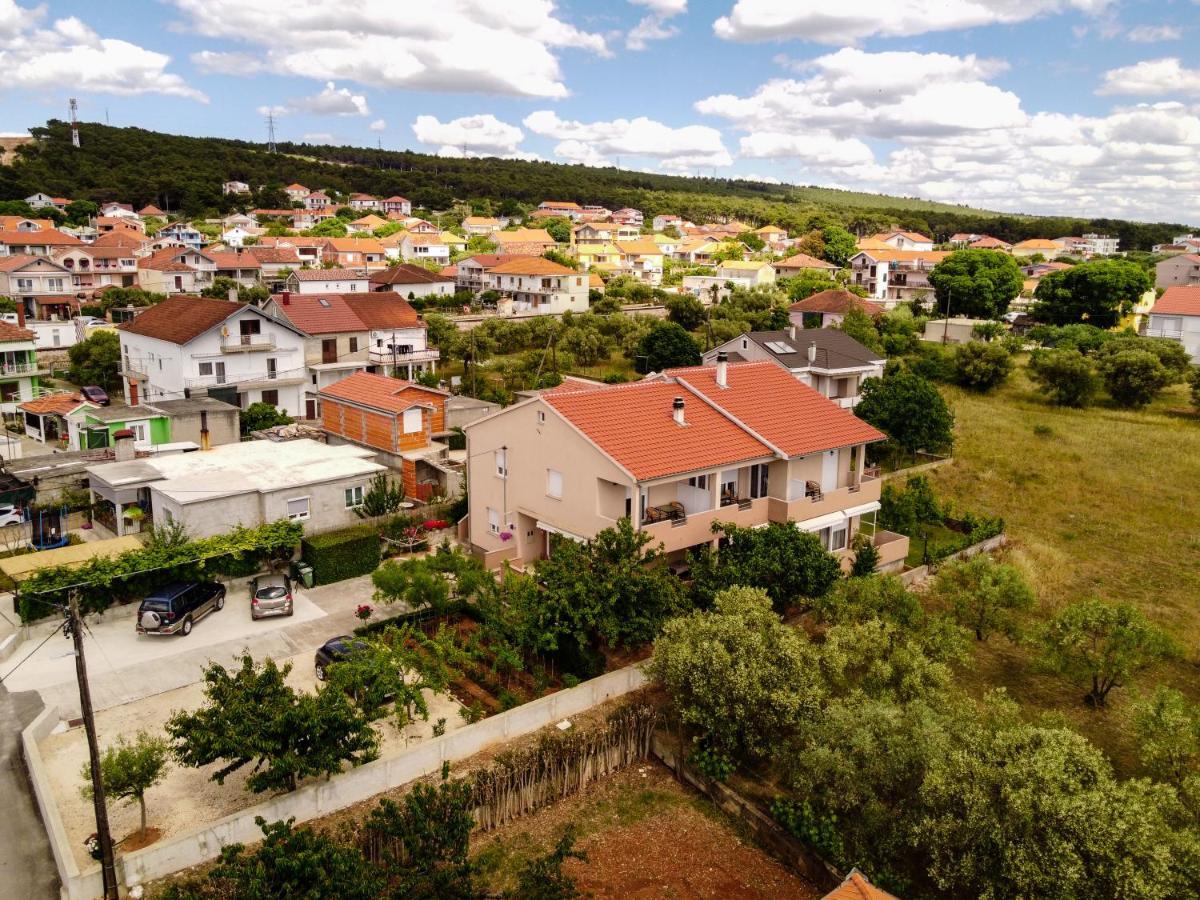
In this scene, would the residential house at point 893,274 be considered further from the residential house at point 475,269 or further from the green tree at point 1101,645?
the green tree at point 1101,645

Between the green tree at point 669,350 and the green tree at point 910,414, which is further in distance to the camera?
the green tree at point 669,350

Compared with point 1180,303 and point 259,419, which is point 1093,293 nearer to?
point 1180,303

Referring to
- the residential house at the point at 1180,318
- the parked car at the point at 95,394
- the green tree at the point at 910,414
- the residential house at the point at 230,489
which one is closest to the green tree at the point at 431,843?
the residential house at the point at 230,489

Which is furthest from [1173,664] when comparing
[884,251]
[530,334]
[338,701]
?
[884,251]

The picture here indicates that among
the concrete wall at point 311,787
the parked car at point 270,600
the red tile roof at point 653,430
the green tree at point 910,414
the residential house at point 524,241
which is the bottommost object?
the concrete wall at point 311,787

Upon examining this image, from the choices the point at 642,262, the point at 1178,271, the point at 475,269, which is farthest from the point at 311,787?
the point at 1178,271

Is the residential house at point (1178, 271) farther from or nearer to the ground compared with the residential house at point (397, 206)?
nearer to the ground

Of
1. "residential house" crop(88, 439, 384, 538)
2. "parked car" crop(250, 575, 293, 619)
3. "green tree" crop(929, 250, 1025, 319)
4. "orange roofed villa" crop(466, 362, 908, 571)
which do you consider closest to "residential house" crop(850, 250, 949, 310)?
"green tree" crop(929, 250, 1025, 319)
